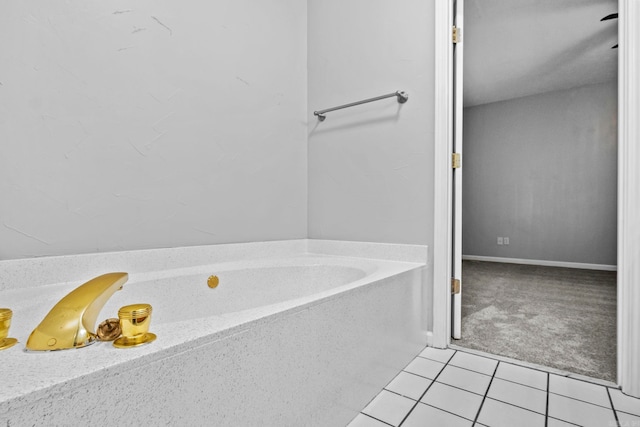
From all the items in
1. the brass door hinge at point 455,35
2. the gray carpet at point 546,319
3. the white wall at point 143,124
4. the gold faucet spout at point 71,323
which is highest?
the brass door hinge at point 455,35

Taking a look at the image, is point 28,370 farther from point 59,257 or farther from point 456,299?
point 456,299

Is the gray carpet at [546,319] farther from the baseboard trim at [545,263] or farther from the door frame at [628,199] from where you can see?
the baseboard trim at [545,263]

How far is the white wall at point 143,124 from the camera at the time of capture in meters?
1.08

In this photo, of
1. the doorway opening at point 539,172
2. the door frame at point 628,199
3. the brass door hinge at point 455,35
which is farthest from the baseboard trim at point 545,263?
the brass door hinge at point 455,35

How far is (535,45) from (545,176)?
1.74 metres

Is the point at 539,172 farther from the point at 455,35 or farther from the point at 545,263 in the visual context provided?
the point at 455,35

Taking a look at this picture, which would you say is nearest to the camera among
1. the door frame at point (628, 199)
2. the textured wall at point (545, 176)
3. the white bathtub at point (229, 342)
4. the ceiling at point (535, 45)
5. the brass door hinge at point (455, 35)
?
the white bathtub at point (229, 342)

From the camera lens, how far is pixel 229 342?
0.69m

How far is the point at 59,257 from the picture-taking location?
113 cm

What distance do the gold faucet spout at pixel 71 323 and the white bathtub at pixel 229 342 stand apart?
29 mm

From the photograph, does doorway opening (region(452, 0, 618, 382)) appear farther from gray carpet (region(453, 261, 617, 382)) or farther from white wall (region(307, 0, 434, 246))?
white wall (region(307, 0, 434, 246))

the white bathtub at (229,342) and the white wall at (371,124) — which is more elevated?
the white wall at (371,124)

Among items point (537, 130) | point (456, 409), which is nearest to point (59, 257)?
point (456, 409)

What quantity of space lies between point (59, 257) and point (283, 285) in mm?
903
